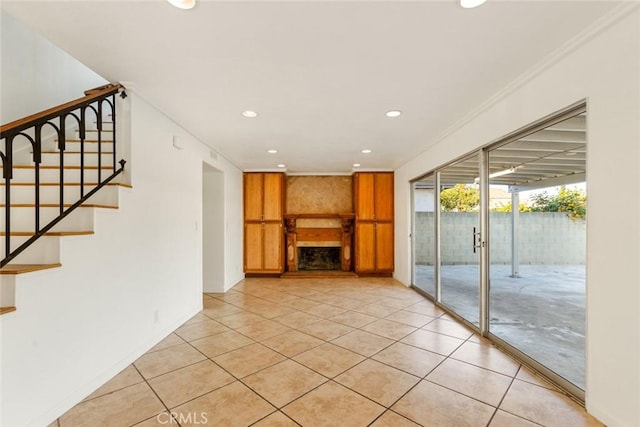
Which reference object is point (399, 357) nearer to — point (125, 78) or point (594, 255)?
point (594, 255)

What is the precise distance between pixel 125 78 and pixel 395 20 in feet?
7.15

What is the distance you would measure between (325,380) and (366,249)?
4.13m

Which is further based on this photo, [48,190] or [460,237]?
[460,237]

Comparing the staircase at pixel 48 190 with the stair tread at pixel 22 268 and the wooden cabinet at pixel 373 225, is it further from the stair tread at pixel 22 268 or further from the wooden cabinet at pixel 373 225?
the wooden cabinet at pixel 373 225

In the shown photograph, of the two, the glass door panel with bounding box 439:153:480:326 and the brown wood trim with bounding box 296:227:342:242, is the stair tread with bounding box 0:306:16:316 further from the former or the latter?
the brown wood trim with bounding box 296:227:342:242

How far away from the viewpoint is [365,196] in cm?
611

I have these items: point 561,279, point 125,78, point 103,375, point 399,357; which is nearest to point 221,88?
point 125,78

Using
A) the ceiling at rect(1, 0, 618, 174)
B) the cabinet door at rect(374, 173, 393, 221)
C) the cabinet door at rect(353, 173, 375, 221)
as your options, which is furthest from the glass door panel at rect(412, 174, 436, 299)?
the ceiling at rect(1, 0, 618, 174)

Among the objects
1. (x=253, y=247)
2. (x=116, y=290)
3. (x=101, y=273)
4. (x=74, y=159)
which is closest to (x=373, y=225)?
(x=253, y=247)

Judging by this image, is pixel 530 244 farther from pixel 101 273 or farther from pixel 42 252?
pixel 42 252

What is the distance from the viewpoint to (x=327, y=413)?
69.5 inches

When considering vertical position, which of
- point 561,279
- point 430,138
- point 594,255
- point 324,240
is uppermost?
point 430,138

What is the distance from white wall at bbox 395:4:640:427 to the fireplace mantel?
4658 mm

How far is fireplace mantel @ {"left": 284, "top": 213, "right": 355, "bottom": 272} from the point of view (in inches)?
252
